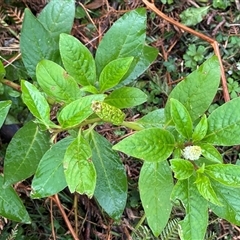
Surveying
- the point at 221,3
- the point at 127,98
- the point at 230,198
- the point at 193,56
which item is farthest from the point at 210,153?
the point at 221,3

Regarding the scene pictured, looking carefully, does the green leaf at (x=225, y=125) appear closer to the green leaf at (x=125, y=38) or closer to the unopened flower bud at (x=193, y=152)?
the unopened flower bud at (x=193, y=152)

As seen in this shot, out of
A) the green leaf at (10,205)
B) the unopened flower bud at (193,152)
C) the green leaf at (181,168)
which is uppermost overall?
the unopened flower bud at (193,152)

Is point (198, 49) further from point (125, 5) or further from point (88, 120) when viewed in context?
point (88, 120)

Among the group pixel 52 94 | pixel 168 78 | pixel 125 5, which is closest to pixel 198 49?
pixel 168 78

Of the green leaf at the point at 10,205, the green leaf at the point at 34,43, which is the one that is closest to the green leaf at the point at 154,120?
the green leaf at the point at 34,43

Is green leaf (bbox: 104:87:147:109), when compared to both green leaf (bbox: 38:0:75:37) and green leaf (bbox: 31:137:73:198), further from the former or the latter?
green leaf (bbox: 38:0:75:37)

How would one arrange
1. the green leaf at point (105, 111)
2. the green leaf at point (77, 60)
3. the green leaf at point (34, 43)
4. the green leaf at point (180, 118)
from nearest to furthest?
the green leaf at point (105, 111) → the green leaf at point (180, 118) → the green leaf at point (77, 60) → the green leaf at point (34, 43)

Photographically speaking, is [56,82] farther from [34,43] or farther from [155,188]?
[155,188]
